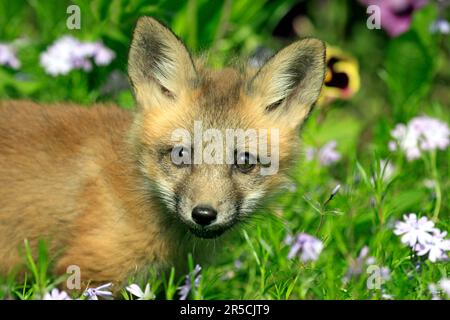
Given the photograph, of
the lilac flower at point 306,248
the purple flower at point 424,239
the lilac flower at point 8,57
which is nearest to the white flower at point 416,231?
the purple flower at point 424,239

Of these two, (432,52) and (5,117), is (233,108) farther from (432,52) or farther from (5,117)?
(432,52)

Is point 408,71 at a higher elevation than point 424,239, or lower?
higher

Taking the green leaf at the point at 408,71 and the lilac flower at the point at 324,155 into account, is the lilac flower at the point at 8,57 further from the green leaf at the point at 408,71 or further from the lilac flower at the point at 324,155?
the green leaf at the point at 408,71

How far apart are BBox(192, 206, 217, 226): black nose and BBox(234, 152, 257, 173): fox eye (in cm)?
27

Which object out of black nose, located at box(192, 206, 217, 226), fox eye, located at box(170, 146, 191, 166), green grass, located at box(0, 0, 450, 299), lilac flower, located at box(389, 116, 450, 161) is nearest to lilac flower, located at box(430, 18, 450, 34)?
green grass, located at box(0, 0, 450, 299)

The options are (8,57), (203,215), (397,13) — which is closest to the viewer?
(203,215)

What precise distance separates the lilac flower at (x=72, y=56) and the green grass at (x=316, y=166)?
11 centimetres

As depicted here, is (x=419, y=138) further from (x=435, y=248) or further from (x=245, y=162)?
(x=245, y=162)

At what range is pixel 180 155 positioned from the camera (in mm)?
3117

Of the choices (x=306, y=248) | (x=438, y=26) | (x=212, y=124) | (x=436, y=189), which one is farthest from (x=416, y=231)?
(x=438, y=26)

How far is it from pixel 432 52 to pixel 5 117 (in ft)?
9.17

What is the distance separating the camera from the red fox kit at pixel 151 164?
312 centimetres

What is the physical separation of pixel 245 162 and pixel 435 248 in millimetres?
868

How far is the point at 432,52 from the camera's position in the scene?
489 cm
